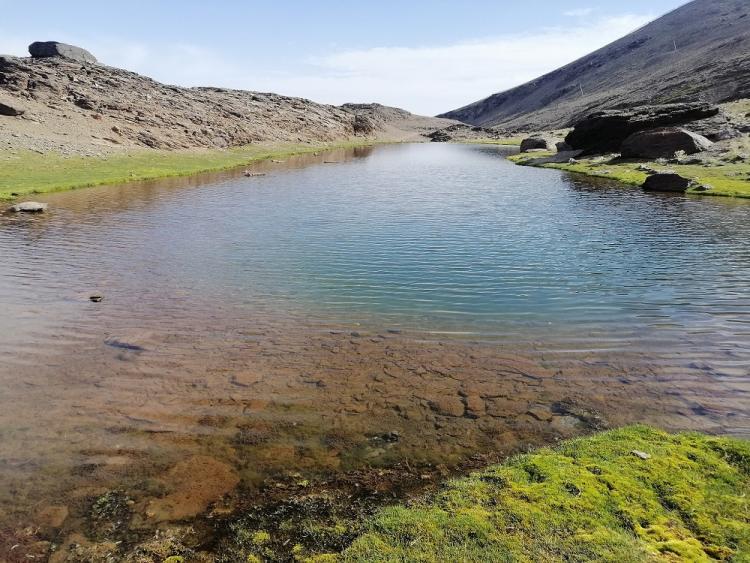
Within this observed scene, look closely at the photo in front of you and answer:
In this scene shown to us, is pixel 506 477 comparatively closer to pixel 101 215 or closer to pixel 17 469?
pixel 17 469

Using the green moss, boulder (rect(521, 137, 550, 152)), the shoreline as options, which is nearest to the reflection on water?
the green moss

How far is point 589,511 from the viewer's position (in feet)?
25.1

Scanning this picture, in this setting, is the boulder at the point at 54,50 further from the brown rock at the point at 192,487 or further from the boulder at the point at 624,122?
the brown rock at the point at 192,487

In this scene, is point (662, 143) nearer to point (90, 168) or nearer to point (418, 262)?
point (418, 262)

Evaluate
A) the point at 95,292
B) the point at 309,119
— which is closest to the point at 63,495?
the point at 95,292

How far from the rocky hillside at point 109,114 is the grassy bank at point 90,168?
3859 millimetres

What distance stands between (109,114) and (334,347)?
3820 inches

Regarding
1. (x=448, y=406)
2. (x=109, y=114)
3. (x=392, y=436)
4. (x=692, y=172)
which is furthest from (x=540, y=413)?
(x=109, y=114)

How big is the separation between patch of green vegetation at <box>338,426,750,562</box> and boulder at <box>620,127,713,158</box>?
64.6 meters

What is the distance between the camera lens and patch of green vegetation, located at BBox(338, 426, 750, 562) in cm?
689

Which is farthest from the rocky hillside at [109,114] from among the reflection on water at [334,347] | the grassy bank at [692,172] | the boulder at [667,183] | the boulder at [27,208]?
the boulder at [667,183]

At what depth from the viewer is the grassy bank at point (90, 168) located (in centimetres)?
4803

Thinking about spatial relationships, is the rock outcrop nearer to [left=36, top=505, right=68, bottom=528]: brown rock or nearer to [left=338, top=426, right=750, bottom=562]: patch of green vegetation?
[left=36, top=505, right=68, bottom=528]: brown rock

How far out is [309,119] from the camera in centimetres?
16788
